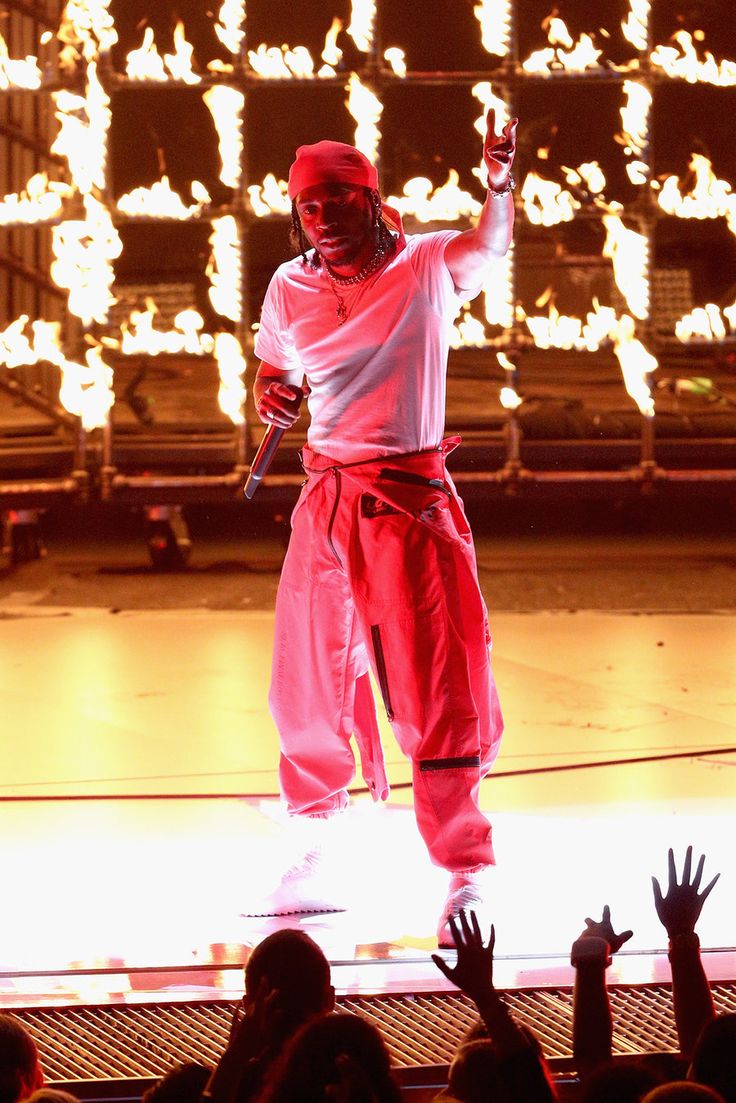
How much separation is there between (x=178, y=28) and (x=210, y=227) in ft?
3.12

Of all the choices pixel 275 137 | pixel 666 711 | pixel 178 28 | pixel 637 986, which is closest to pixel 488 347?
pixel 275 137

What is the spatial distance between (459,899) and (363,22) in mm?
5654

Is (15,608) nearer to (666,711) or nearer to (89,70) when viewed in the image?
(89,70)

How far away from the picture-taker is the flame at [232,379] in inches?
308

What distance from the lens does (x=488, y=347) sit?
778cm

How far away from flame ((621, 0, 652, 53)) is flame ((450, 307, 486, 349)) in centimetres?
148

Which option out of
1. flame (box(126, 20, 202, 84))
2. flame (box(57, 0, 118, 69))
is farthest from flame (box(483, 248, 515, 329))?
flame (box(57, 0, 118, 69))

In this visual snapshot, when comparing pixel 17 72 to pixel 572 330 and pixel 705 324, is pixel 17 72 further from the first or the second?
pixel 705 324

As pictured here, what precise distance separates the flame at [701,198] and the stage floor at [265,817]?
2436mm

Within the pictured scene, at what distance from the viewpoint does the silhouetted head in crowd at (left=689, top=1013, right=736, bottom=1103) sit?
5.67 feet

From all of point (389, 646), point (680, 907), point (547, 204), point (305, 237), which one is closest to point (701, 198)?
point (547, 204)

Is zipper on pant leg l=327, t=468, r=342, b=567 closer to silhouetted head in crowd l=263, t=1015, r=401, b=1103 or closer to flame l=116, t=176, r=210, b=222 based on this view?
silhouetted head in crowd l=263, t=1015, r=401, b=1103

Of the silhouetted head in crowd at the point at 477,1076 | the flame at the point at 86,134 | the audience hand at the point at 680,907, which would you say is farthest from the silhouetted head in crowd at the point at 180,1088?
the flame at the point at 86,134

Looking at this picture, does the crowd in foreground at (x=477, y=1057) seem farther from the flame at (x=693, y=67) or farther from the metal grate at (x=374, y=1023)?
the flame at (x=693, y=67)
